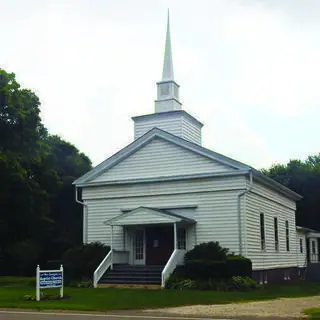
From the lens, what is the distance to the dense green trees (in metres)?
32.6

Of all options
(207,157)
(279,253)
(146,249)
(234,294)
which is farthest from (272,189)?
(234,294)

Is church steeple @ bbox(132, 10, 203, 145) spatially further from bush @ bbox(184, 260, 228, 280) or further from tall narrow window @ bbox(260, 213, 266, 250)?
bush @ bbox(184, 260, 228, 280)

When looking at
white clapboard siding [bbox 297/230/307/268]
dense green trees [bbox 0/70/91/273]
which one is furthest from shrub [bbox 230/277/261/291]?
dense green trees [bbox 0/70/91/273]

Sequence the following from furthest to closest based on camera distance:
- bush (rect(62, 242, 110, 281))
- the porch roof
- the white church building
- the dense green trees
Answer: the dense green trees < bush (rect(62, 242, 110, 281)) < the white church building < the porch roof

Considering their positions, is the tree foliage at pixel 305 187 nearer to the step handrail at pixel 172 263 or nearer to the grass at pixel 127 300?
the step handrail at pixel 172 263

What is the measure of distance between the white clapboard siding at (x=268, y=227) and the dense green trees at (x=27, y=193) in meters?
13.7

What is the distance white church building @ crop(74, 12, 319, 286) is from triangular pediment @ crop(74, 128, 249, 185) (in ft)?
0.17

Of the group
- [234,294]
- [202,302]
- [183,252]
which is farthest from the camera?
[183,252]

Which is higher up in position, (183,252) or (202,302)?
(183,252)

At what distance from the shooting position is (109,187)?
3002 cm

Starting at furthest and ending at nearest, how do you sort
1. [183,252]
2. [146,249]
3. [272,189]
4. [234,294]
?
[272,189]
[146,249]
[183,252]
[234,294]

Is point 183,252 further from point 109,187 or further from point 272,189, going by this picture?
point 272,189

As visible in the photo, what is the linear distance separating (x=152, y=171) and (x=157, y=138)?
1762 mm

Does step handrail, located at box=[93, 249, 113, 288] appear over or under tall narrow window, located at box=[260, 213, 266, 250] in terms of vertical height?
under
